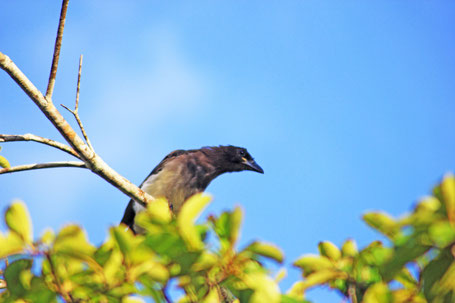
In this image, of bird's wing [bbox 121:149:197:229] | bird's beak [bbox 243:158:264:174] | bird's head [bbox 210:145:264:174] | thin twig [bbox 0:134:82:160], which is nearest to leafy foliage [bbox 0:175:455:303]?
thin twig [bbox 0:134:82:160]

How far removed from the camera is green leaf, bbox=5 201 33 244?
61.3 inches

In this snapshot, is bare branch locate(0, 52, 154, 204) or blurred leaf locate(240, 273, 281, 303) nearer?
blurred leaf locate(240, 273, 281, 303)

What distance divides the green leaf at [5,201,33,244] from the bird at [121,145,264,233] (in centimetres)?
482

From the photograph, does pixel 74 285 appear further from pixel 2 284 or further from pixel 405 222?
pixel 2 284

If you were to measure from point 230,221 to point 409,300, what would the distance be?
0.58 meters

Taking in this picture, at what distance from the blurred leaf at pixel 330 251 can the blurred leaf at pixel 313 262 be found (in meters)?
0.06

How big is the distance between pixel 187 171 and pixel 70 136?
3167mm

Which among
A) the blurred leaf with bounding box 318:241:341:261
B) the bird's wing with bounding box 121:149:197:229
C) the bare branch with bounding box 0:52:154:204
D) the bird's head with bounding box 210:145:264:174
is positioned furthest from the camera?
the bird's head with bounding box 210:145:264:174

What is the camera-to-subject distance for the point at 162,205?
1.62 m

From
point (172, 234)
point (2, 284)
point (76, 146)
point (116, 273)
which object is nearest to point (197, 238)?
point (172, 234)

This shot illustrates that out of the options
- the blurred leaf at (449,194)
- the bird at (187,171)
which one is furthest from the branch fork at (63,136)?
the blurred leaf at (449,194)

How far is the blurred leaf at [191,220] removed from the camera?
153 cm

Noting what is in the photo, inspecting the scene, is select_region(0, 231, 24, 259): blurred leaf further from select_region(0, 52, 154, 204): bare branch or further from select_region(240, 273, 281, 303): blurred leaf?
select_region(0, 52, 154, 204): bare branch

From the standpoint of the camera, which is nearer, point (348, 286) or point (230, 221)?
point (230, 221)
